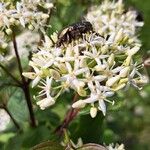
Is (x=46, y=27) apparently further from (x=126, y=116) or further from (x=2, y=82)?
(x=126, y=116)

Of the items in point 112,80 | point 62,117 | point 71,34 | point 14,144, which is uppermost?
point 71,34

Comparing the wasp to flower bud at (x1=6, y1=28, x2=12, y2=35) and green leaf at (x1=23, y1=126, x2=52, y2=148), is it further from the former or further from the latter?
green leaf at (x1=23, y1=126, x2=52, y2=148)

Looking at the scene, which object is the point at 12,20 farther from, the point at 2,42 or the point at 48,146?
the point at 48,146

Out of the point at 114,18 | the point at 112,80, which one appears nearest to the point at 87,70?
the point at 112,80

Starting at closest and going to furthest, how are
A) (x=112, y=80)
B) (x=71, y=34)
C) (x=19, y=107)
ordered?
(x=112, y=80) → (x=71, y=34) → (x=19, y=107)

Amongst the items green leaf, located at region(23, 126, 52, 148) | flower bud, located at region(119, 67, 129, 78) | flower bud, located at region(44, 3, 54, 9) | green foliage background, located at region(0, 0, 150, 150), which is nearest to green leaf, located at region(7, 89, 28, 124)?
green foliage background, located at region(0, 0, 150, 150)
